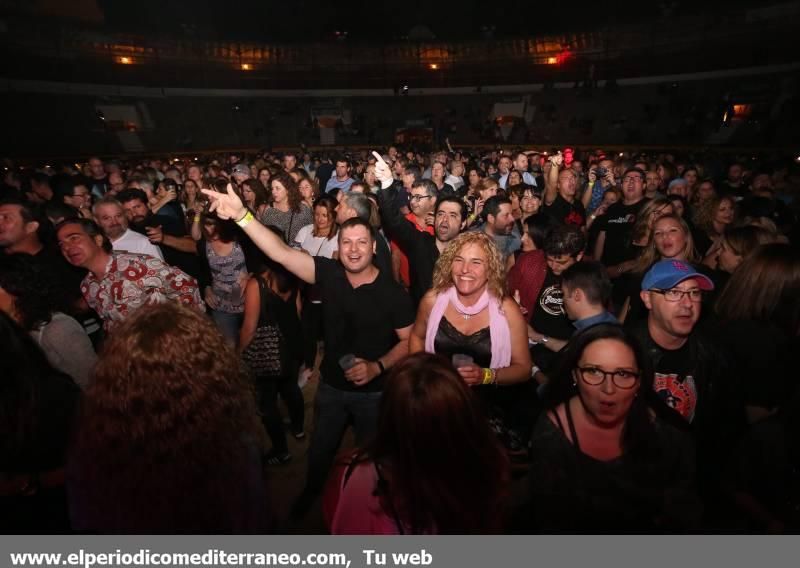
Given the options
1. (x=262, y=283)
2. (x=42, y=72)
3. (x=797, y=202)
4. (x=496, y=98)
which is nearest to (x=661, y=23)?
(x=496, y=98)

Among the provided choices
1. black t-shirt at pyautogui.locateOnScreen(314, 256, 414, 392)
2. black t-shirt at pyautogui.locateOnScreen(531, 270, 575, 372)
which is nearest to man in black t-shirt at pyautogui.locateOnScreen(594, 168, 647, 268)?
black t-shirt at pyautogui.locateOnScreen(531, 270, 575, 372)

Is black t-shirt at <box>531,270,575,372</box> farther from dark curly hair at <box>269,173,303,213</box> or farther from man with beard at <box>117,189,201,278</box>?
man with beard at <box>117,189,201,278</box>

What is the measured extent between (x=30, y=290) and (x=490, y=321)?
235cm

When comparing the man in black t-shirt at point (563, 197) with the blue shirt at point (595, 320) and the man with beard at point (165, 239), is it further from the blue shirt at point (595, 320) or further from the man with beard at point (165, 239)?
the man with beard at point (165, 239)

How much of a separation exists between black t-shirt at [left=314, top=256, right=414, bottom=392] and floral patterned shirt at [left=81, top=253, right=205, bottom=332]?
86 centimetres

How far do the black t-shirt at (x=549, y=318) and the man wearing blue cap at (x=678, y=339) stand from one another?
0.82 meters

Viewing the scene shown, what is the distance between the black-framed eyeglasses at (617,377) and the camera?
65.4 inches

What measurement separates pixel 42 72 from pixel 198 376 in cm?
2222

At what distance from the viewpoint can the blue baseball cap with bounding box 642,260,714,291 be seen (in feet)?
6.93

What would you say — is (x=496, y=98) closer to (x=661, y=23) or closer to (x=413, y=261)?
(x=661, y=23)

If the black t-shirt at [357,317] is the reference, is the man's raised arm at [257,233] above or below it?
above

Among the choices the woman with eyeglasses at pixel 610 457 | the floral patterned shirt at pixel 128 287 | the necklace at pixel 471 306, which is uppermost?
the floral patterned shirt at pixel 128 287

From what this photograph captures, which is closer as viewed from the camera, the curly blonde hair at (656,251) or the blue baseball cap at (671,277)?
the blue baseball cap at (671,277)

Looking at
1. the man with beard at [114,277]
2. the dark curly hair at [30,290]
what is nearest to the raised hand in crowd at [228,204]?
the man with beard at [114,277]
